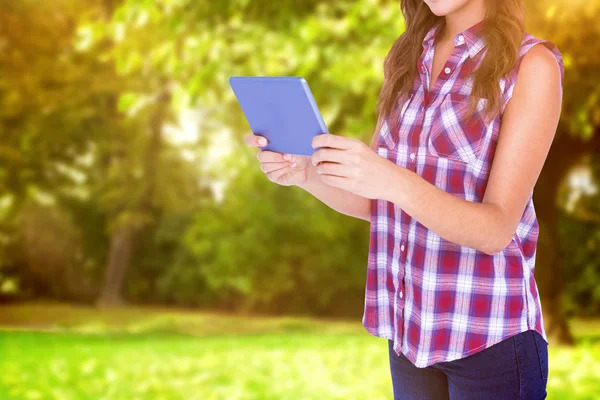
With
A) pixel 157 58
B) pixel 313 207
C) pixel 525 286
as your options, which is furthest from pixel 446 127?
pixel 313 207

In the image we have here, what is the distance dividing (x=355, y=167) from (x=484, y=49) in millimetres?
388

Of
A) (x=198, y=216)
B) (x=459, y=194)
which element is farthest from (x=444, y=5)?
(x=198, y=216)

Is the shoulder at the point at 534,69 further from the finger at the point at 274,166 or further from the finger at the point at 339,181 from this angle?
the finger at the point at 274,166

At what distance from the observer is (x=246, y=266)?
8.38 metres

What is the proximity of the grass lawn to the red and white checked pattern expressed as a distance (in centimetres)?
331

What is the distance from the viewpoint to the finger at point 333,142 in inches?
41.1

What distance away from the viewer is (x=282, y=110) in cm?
117

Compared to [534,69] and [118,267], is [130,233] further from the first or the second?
[534,69]

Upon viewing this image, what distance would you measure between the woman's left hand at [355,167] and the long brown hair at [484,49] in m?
0.25

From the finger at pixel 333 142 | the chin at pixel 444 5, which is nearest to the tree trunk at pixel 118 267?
the chin at pixel 444 5

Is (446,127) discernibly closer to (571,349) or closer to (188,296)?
(571,349)

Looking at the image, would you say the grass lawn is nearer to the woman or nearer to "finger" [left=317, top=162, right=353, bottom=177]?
the woman

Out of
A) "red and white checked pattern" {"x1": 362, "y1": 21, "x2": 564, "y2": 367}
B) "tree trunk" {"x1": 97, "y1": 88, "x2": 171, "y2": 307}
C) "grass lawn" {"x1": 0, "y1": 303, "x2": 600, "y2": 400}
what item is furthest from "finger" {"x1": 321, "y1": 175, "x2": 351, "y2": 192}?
"tree trunk" {"x1": 97, "y1": 88, "x2": 171, "y2": 307}

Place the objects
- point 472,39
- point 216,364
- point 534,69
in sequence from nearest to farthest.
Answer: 1. point 534,69
2. point 472,39
3. point 216,364
